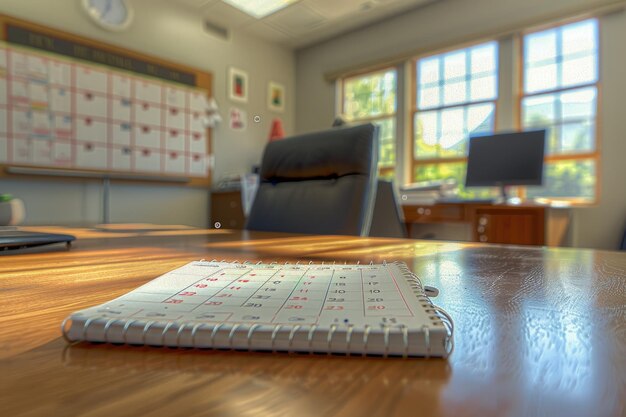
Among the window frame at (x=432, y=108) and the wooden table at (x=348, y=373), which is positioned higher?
the window frame at (x=432, y=108)

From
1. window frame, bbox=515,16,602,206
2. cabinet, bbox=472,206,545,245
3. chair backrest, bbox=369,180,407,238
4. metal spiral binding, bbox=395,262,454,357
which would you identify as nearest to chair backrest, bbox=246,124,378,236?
chair backrest, bbox=369,180,407,238

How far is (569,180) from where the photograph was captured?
118 inches

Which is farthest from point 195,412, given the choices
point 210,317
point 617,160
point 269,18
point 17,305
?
point 269,18

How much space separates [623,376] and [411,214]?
2885 mm

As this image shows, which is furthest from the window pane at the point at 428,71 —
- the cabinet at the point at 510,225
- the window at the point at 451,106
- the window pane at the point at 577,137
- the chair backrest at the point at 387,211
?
the chair backrest at the point at 387,211

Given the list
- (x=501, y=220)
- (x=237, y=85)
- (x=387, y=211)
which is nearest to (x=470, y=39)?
(x=501, y=220)

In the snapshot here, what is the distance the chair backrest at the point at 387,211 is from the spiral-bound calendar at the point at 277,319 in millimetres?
1303

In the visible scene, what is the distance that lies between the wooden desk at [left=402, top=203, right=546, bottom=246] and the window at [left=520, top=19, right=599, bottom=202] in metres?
0.88

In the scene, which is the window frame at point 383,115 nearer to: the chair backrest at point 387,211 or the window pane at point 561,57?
the window pane at point 561,57

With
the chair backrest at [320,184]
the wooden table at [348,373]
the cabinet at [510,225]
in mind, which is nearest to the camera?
the wooden table at [348,373]

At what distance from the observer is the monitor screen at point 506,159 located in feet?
8.67

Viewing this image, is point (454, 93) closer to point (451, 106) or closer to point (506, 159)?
point (451, 106)

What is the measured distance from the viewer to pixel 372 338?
7.7 inches

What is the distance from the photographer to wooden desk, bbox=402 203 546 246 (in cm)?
238
